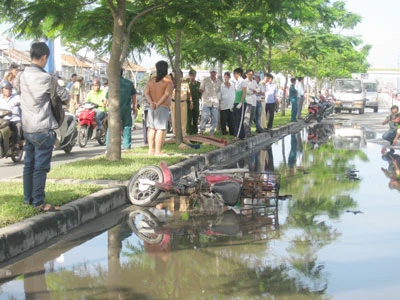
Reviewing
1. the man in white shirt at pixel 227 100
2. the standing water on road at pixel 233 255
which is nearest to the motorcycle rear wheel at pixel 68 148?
the man in white shirt at pixel 227 100

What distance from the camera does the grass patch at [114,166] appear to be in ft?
33.1

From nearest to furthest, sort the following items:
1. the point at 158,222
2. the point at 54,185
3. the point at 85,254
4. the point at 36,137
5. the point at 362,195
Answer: the point at 85,254 < the point at 36,137 < the point at 158,222 < the point at 54,185 < the point at 362,195

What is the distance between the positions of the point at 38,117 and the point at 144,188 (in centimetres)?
204

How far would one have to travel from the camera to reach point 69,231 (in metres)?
7.34

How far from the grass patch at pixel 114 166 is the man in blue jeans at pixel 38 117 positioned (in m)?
2.48

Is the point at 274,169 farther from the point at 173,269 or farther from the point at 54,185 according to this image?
the point at 173,269

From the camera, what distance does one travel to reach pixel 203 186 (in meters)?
8.63

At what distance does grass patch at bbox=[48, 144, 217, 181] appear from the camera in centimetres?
1008

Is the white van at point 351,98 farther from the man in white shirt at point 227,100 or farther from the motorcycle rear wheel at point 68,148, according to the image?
the motorcycle rear wheel at point 68,148

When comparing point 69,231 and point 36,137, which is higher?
point 36,137

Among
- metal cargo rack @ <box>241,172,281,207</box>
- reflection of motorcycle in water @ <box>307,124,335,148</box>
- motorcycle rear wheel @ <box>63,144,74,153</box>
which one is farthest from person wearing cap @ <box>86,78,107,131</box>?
metal cargo rack @ <box>241,172,281,207</box>

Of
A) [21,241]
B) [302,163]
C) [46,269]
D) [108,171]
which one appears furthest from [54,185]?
[302,163]

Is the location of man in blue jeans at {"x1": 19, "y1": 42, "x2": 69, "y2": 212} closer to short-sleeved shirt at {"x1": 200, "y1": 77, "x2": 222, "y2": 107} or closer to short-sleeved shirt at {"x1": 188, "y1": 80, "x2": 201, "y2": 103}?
short-sleeved shirt at {"x1": 188, "y1": 80, "x2": 201, "y2": 103}

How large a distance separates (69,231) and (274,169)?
255 inches
